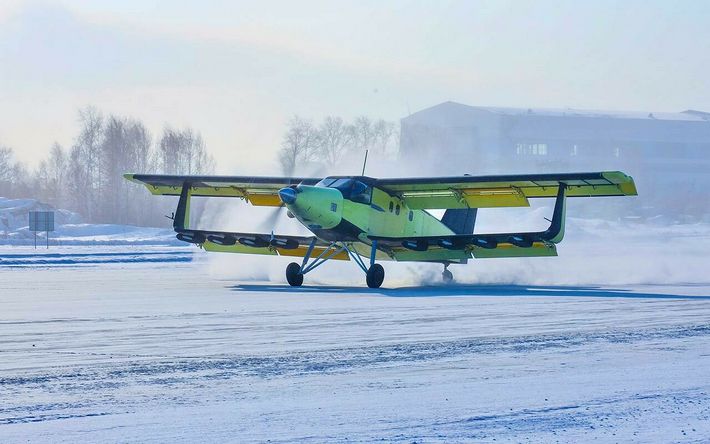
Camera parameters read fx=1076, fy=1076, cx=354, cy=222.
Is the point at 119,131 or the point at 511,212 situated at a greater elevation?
the point at 119,131

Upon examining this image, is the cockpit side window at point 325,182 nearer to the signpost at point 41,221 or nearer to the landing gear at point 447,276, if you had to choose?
the landing gear at point 447,276

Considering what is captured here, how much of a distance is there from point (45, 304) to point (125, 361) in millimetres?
8739

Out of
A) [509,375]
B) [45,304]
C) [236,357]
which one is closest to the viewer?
[509,375]

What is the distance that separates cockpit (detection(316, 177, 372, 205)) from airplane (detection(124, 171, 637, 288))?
26 millimetres

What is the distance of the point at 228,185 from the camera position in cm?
3020

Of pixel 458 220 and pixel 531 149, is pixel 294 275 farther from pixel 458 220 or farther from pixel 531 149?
pixel 531 149

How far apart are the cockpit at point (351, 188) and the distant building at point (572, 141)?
82.7 m

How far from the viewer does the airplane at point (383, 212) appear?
25.8m

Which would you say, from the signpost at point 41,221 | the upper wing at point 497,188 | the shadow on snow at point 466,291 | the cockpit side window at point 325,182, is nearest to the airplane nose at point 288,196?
the cockpit side window at point 325,182

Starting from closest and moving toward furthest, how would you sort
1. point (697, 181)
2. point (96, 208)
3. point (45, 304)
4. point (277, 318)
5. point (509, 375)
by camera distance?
point (509, 375), point (277, 318), point (45, 304), point (96, 208), point (697, 181)

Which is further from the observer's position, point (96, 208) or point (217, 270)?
point (96, 208)

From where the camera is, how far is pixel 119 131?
100562 millimetres

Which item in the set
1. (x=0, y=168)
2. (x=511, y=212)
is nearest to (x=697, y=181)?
(x=511, y=212)

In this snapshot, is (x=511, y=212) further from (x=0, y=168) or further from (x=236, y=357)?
(x=0, y=168)
